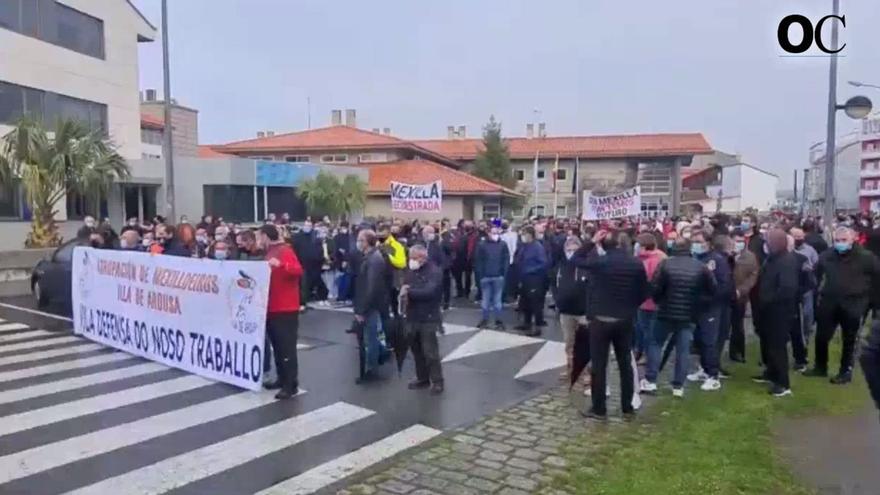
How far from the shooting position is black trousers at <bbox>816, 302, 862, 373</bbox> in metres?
9.30

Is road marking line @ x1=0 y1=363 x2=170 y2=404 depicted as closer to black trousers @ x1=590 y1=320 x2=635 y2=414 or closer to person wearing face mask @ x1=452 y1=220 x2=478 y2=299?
black trousers @ x1=590 y1=320 x2=635 y2=414

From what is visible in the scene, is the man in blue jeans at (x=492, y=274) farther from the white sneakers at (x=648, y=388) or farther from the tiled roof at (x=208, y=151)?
the tiled roof at (x=208, y=151)

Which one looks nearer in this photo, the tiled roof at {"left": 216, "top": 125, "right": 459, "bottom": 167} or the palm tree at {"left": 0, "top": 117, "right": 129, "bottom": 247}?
the palm tree at {"left": 0, "top": 117, "right": 129, "bottom": 247}

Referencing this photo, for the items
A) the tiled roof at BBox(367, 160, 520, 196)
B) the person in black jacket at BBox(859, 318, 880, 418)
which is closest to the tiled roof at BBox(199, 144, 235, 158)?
the tiled roof at BBox(367, 160, 520, 196)

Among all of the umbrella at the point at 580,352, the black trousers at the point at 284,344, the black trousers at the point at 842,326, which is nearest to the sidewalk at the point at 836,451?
the black trousers at the point at 842,326

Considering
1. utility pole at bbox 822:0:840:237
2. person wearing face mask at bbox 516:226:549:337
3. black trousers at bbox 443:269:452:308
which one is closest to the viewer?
person wearing face mask at bbox 516:226:549:337

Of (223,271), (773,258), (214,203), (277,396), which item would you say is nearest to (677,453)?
(773,258)

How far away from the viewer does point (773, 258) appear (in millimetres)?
8977

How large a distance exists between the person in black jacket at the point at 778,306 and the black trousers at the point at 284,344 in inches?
212

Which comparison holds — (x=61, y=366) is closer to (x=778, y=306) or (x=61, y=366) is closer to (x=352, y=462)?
(x=352, y=462)

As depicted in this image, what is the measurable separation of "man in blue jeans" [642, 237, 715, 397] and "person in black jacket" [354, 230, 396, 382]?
3257 mm

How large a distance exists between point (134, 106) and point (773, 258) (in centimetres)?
2850

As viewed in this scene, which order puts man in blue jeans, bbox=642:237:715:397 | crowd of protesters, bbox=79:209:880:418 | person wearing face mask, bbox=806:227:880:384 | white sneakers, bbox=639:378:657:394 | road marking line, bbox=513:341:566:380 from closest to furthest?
crowd of protesters, bbox=79:209:880:418 < man in blue jeans, bbox=642:237:715:397 < white sneakers, bbox=639:378:657:394 < person wearing face mask, bbox=806:227:880:384 < road marking line, bbox=513:341:566:380

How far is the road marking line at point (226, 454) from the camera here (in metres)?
5.74
